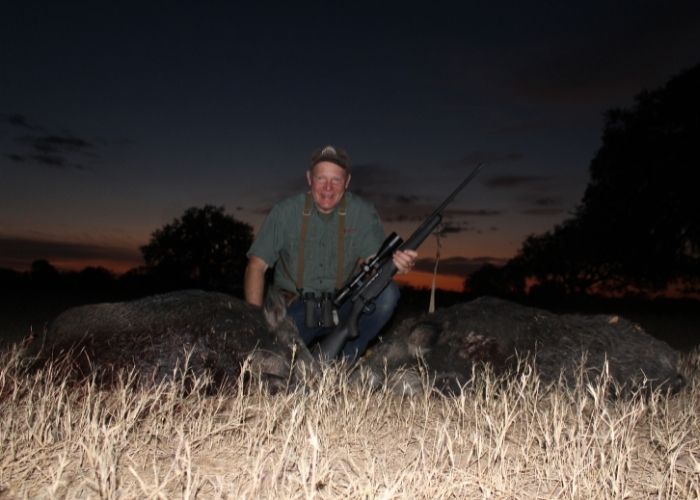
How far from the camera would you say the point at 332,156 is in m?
5.59

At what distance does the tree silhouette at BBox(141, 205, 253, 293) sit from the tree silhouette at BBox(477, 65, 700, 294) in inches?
494

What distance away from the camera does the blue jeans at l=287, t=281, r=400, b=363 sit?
5727mm

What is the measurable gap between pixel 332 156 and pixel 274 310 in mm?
1854

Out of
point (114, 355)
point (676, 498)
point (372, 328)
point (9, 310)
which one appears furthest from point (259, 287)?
point (9, 310)

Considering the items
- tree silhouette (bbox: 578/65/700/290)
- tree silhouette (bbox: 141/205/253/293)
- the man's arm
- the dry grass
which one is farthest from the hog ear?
tree silhouette (bbox: 141/205/253/293)

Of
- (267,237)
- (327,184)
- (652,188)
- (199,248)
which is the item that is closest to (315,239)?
(267,237)

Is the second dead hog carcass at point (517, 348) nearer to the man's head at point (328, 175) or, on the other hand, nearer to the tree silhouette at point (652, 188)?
the man's head at point (328, 175)

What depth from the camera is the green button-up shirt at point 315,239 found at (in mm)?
5871

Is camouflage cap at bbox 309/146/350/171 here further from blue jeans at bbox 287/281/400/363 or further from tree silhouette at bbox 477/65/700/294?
tree silhouette at bbox 477/65/700/294

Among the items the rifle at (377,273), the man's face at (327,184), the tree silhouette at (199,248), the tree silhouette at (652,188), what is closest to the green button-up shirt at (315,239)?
the man's face at (327,184)

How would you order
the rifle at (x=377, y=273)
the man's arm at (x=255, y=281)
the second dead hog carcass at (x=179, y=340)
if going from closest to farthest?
the second dead hog carcass at (x=179, y=340) → the rifle at (x=377, y=273) → the man's arm at (x=255, y=281)

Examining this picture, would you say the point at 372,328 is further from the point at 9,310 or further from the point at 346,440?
the point at 9,310

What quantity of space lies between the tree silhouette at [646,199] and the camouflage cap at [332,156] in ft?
44.1

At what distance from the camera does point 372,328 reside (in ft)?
19.4
